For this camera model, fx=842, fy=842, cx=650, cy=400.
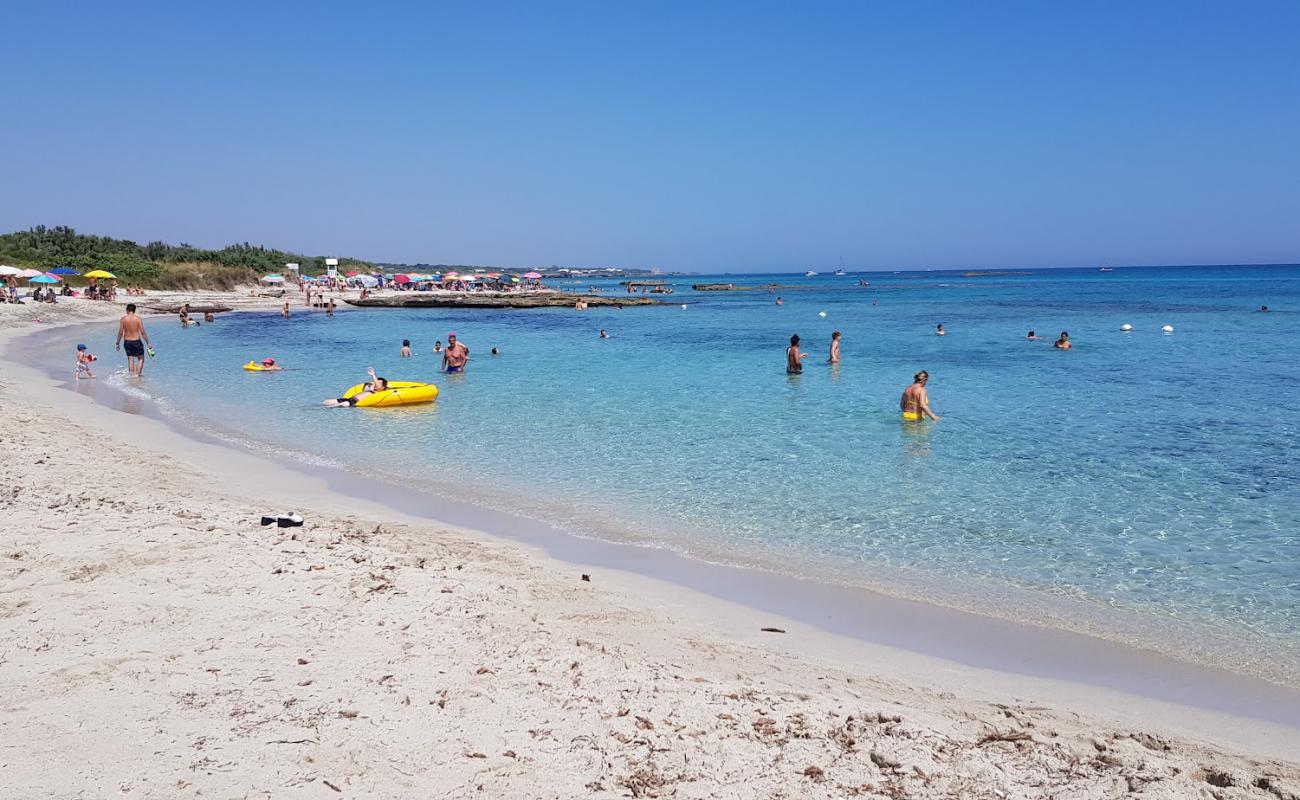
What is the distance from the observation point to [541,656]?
16.2 ft

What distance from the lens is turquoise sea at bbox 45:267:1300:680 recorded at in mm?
7254

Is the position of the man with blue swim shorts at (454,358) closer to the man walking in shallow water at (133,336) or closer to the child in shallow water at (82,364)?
the man walking in shallow water at (133,336)

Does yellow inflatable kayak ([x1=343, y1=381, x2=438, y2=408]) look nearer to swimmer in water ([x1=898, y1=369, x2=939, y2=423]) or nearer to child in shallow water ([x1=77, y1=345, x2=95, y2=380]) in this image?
child in shallow water ([x1=77, y1=345, x2=95, y2=380])

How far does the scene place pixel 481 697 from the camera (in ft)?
14.3

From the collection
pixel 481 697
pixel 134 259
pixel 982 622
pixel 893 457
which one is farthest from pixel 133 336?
pixel 134 259

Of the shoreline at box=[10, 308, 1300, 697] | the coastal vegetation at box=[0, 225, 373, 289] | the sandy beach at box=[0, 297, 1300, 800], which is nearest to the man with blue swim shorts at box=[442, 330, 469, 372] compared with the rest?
the shoreline at box=[10, 308, 1300, 697]

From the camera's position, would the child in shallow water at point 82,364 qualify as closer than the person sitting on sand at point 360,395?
No

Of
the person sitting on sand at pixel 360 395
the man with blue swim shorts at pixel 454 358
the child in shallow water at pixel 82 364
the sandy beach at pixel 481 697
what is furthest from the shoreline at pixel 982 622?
the child in shallow water at pixel 82 364

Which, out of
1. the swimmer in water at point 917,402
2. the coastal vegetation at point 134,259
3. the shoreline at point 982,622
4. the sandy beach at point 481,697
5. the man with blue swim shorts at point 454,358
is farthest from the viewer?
the coastal vegetation at point 134,259

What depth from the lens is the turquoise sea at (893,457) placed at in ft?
23.8

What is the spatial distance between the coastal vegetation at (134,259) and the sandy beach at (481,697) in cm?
6293

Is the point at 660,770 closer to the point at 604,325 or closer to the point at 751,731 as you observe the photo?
the point at 751,731

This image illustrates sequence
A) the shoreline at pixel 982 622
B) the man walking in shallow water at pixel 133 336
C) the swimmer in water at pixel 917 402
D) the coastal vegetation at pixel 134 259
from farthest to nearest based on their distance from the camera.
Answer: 1. the coastal vegetation at pixel 134 259
2. the man walking in shallow water at pixel 133 336
3. the swimmer in water at pixel 917 402
4. the shoreline at pixel 982 622

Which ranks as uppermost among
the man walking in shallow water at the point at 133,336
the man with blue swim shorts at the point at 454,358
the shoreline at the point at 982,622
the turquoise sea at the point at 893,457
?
the man walking in shallow water at the point at 133,336
